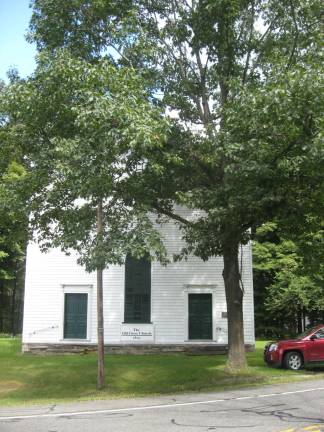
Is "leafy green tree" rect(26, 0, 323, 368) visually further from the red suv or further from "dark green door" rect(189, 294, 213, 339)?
"dark green door" rect(189, 294, 213, 339)

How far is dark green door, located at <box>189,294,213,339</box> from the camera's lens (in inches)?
996

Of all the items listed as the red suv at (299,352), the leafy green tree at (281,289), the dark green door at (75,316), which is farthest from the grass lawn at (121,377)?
the leafy green tree at (281,289)

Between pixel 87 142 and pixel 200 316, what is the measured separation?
14636 millimetres

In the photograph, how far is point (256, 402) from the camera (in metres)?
12.0

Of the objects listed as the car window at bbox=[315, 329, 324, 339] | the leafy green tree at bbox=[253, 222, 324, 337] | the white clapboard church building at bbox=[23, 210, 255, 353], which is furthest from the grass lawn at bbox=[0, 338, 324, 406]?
the leafy green tree at bbox=[253, 222, 324, 337]

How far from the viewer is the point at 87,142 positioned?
12.9 m

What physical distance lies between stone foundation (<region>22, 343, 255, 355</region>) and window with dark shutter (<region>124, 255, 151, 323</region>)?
1.27 metres

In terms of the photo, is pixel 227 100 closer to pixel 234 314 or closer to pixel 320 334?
pixel 234 314

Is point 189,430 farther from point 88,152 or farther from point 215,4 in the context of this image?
point 215,4

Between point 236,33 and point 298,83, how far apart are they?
5.93 metres

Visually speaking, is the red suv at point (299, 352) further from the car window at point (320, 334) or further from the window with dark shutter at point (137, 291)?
the window with dark shutter at point (137, 291)

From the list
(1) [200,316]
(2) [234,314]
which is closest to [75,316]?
(1) [200,316]

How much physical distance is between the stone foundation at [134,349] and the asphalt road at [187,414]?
10.9 metres

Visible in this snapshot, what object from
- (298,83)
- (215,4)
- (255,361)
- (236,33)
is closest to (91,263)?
(298,83)
